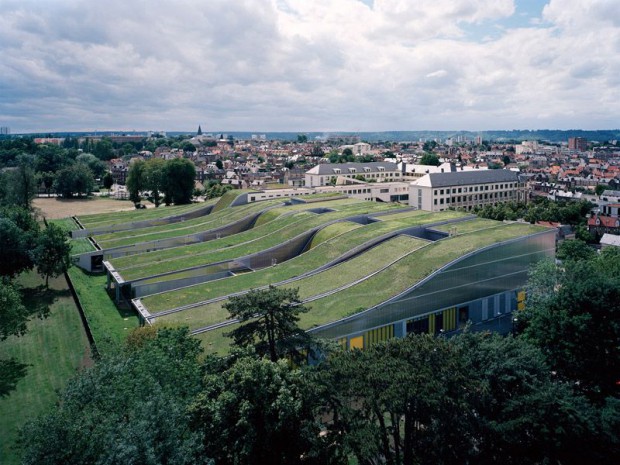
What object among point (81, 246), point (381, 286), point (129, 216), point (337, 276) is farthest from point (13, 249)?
point (381, 286)

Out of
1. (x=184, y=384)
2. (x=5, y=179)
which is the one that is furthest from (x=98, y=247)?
(x=184, y=384)

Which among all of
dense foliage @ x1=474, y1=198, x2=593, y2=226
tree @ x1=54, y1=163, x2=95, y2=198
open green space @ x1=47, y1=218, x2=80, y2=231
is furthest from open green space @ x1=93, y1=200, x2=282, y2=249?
tree @ x1=54, y1=163, x2=95, y2=198

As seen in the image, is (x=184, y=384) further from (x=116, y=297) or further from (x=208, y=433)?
(x=116, y=297)

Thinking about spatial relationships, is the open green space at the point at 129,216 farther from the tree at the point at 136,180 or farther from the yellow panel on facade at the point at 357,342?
the yellow panel on facade at the point at 357,342

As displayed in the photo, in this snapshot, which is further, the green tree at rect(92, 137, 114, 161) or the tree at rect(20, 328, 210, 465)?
the green tree at rect(92, 137, 114, 161)

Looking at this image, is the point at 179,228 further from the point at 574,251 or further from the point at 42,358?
the point at 574,251

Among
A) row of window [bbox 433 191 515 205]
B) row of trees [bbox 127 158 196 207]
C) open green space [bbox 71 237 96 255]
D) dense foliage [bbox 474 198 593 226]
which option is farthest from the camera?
row of trees [bbox 127 158 196 207]

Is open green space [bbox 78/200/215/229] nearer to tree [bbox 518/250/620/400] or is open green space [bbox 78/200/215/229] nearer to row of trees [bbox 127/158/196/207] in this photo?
row of trees [bbox 127/158/196/207]
